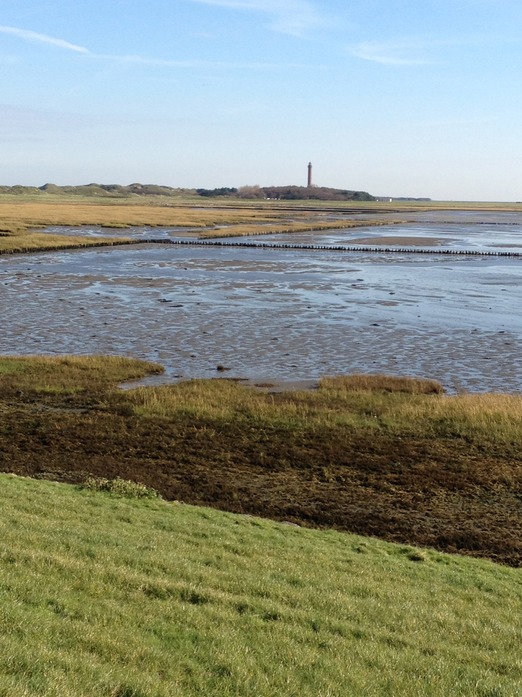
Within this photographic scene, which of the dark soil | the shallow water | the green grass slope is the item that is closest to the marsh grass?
the dark soil

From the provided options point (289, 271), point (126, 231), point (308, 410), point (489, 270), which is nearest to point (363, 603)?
Result: point (308, 410)

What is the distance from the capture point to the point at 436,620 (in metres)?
10.8

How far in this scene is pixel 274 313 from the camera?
48.8m

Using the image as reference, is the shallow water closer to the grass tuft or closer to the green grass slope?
the grass tuft

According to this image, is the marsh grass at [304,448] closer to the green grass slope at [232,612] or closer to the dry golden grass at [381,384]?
the dry golden grass at [381,384]

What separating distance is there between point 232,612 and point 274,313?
129 feet

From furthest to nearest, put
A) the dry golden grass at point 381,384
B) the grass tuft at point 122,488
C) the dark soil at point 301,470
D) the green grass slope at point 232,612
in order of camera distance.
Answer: the dry golden grass at point 381,384
the dark soil at point 301,470
the grass tuft at point 122,488
the green grass slope at point 232,612

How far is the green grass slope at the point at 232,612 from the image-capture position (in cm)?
778

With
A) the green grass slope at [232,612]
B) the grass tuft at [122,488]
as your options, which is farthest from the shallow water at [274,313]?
the green grass slope at [232,612]

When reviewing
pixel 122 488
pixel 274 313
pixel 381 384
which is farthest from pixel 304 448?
pixel 274 313

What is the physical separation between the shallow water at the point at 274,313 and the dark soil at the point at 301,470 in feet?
27.4

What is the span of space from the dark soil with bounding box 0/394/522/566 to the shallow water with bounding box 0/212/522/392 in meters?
8.34

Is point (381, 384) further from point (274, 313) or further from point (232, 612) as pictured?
point (232, 612)

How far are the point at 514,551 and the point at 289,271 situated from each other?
56710 mm
